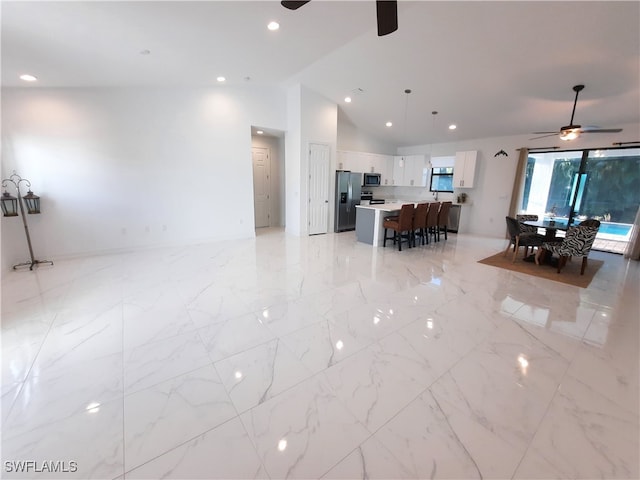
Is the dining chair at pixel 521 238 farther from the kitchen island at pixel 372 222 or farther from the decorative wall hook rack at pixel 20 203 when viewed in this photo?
the decorative wall hook rack at pixel 20 203

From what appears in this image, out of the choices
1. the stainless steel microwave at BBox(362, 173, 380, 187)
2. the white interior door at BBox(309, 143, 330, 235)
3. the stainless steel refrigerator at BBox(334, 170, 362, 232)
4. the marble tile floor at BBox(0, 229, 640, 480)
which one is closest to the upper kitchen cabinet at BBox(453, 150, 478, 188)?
the stainless steel microwave at BBox(362, 173, 380, 187)

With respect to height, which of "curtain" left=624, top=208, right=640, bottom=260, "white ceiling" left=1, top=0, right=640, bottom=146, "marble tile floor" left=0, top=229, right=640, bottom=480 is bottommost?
"marble tile floor" left=0, top=229, right=640, bottom=480

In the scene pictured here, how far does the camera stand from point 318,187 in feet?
21.6

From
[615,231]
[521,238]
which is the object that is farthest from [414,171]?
[615,231]

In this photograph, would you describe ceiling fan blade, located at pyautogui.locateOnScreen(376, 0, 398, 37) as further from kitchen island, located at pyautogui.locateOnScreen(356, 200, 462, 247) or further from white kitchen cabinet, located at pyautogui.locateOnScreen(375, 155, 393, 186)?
white kitchen cabinet, located at pyautogui.locateOnScreen(375, 155, 393, 186)

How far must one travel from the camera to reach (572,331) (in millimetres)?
2598

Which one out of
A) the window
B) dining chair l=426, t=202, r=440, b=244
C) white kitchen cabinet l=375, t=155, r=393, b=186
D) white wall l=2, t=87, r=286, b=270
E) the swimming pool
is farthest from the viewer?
white kitchen cabinet l=375, t=155, r=393, b=186

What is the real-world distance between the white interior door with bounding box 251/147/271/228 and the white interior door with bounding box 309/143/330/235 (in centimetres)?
164

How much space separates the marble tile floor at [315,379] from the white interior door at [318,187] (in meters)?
3.21

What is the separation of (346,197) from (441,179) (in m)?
3.28

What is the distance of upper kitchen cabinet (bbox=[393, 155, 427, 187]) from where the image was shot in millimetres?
8305

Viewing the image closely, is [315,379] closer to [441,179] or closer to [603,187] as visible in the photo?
[603,187]

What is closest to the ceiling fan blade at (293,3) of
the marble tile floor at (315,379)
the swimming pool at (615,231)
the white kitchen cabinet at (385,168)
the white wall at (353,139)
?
the marble tile floor at (315,379)

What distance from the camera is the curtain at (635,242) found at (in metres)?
5.20
